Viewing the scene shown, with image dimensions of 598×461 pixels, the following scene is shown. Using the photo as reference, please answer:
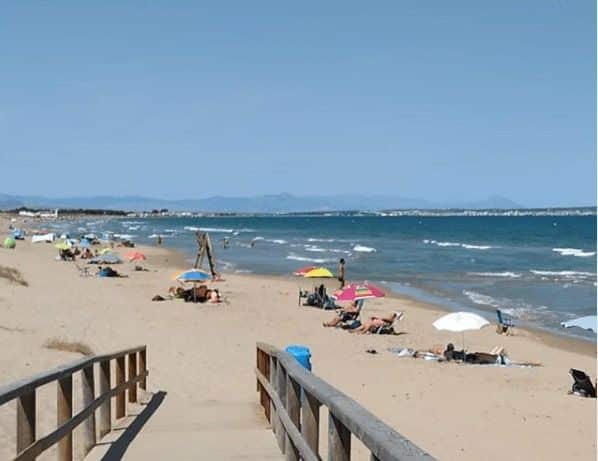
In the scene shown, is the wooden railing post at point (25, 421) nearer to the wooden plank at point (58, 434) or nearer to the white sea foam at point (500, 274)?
the wooden plank at point (58, 434)

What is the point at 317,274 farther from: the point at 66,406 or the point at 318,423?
the point at 318,423

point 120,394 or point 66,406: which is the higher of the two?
point 66,406

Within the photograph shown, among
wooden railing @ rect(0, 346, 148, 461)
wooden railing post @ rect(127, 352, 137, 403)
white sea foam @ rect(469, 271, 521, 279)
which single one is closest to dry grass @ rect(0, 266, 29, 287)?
wooden railing post @ rect(127, 352, 137, 403)

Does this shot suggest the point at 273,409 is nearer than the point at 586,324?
Yes

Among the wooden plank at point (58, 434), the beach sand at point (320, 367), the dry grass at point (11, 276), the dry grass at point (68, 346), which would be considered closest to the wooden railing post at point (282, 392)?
the beach sand at point (320, 367)

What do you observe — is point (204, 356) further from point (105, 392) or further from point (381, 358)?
point (105, 392)

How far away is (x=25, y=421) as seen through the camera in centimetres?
437

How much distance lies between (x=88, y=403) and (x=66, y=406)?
74 cm

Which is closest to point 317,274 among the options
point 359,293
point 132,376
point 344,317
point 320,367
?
point 359,293

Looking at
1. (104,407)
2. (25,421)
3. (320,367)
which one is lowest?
(320,367)

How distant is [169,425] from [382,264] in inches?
1517

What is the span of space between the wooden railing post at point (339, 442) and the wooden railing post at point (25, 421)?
73.1 inches

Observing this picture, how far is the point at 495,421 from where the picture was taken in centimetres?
1031

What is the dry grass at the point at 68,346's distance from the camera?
39.3 feet
